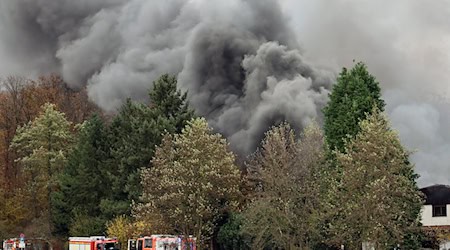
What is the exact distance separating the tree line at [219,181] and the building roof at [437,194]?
50.3ft

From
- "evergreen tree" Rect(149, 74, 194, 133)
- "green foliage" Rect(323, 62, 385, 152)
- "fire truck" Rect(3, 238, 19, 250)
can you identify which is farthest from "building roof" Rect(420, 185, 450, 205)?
"fire truck" Rect(3, 238, 19, 250)

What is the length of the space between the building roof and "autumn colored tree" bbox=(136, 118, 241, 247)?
19.0 meters

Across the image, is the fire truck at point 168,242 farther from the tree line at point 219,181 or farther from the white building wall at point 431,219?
the white building wall at point 431,219

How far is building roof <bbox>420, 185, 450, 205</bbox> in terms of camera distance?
64125 mm

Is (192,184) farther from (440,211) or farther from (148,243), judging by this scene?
(440,211)

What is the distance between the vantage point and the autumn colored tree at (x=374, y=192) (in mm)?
43562

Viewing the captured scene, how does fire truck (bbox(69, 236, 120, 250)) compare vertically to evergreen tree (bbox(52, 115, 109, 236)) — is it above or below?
below

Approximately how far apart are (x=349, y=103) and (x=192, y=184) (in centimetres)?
1253

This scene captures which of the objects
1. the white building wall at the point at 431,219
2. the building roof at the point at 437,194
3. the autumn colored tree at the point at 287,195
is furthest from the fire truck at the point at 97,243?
the building roof at the point at 437,194

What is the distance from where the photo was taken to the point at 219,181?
5362 centimetres

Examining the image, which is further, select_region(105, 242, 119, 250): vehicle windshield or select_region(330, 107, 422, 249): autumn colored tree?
select_region(105, 242, 119, 250): vehicle windshield

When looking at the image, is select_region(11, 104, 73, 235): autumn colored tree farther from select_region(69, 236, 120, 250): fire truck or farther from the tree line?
select_region(69, 236, 120, 250): fire truck

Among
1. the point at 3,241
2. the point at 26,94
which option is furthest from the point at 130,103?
the point at 26,94

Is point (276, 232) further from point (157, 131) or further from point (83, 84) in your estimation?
point (83, 84)
